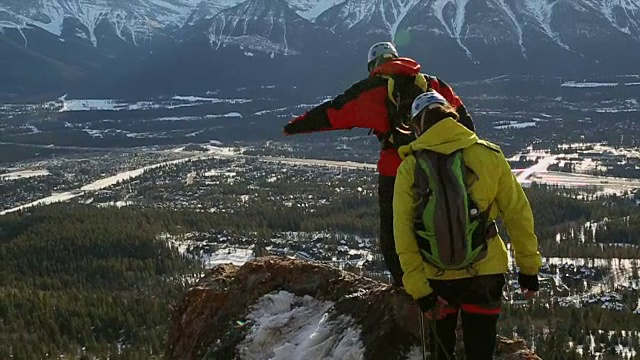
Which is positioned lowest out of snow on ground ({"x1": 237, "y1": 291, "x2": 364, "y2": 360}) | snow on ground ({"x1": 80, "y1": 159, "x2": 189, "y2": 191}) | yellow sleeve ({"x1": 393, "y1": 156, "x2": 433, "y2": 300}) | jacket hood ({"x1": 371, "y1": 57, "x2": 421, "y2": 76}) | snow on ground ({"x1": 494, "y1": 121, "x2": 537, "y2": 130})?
A: snow on ground ({"x1": 80, "y1": 159, "x2": 189, "y2": 191})

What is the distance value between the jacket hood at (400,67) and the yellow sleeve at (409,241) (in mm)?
1931

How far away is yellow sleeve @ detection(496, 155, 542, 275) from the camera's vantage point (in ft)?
18.0

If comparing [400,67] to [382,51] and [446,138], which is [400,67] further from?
[446,138]

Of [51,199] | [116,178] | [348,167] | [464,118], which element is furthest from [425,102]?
[116,178]

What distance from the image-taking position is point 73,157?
162 m

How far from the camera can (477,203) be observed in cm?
527

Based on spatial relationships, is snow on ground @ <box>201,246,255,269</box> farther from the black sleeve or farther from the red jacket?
the black sleeve

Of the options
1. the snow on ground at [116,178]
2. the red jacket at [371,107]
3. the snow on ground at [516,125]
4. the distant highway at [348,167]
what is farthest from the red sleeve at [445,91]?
the snow on ground at [516,125]

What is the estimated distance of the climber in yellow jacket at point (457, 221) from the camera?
17.1 ft

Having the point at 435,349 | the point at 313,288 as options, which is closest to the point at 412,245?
the point at 435,349

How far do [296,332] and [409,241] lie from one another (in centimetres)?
345

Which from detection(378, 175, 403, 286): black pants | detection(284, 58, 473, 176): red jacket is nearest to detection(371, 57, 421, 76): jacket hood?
detection(284, 58, 473, 176): red jacket

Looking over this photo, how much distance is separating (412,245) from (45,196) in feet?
415

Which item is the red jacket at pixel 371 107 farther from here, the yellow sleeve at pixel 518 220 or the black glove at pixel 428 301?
the black glove at pixel 428 301
